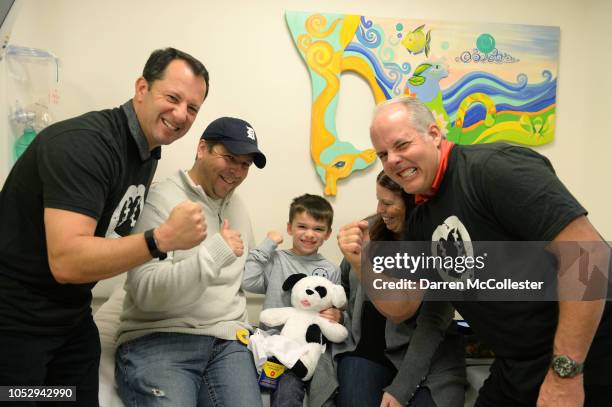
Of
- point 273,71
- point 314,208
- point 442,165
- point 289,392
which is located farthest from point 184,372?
point 273,71

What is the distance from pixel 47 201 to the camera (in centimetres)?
109

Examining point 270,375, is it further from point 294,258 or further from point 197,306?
point 294,258

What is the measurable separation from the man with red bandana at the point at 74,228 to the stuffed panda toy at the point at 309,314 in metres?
0.73

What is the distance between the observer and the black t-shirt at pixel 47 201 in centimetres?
111

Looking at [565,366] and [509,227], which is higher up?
[509,227]

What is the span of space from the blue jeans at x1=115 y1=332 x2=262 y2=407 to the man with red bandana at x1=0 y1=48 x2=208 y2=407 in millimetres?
145

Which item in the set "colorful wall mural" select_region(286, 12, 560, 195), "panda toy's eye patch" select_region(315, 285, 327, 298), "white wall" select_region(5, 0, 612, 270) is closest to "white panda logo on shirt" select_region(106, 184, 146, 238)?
"panda toy's eye patch" select_region(315, 285, 327, 298)

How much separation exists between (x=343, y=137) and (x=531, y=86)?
1.05 meters

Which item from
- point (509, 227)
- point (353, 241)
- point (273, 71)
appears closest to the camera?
point (509, 227)

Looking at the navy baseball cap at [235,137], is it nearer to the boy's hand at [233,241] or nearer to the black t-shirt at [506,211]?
the boy's hand at [233,241]

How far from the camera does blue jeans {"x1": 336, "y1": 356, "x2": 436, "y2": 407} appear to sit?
5.33 feet

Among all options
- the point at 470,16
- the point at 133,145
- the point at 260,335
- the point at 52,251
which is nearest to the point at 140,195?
the point at 133,145

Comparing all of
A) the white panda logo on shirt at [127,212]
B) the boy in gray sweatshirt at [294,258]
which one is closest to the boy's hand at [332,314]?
the boy in gray sweatshirt at [294,258]

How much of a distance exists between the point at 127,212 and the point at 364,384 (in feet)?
3.30
